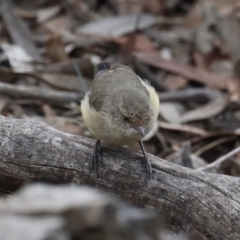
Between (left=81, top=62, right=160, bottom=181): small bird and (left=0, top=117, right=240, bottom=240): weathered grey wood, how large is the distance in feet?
0.28

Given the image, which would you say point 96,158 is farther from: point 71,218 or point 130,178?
point 71,218

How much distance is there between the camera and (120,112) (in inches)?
147

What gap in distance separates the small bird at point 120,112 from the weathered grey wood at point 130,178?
8 centimetres

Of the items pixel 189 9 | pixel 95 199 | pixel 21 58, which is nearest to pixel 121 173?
pixel 95 199

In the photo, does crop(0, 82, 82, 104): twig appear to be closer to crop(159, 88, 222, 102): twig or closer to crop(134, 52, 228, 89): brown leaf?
crop(159, 88, 222, 102): twig

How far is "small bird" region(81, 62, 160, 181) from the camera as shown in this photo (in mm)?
3643

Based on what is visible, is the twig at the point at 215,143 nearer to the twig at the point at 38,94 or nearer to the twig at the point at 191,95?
the twig at the point at 191,95

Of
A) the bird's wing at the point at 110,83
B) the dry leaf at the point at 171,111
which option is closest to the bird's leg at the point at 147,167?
the bird's wing at the point at 110,83

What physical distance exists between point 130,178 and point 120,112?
52cm

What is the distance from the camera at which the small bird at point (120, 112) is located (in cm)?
364

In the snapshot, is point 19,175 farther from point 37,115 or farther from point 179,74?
point 179,74

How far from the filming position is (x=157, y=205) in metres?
3.26

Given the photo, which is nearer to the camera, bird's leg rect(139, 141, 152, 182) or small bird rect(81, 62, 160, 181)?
bird's leg rect(139, 141, 152, 182)

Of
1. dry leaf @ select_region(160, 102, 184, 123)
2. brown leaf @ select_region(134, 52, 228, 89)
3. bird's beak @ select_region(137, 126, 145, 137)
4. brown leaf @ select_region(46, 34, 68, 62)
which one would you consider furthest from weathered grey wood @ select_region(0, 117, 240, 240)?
brown leaf @ select_region(134, 52, 228, 89)
